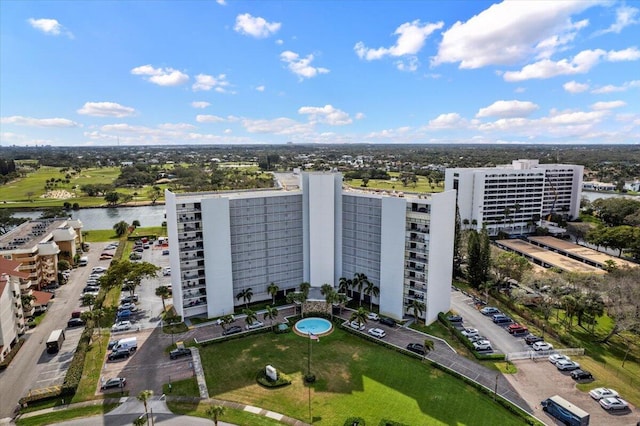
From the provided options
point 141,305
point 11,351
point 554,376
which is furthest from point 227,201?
point 554,376

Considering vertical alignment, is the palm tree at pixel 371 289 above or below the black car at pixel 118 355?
above

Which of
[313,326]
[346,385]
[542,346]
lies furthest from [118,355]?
[542,346]

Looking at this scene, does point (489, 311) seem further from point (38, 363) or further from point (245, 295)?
point (38, 363)

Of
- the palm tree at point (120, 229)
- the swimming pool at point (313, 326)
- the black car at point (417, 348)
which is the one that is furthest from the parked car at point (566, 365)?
the palm tree at point (120, 229)

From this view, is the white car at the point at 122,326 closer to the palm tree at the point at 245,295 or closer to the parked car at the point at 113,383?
the parked car at the point at 113,383

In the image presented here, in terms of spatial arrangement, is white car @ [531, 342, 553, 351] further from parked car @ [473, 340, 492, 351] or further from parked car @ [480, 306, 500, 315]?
parked car @ [480, 306, 500, 315]

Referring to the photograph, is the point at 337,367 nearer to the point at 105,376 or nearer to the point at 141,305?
the point at 105,376
